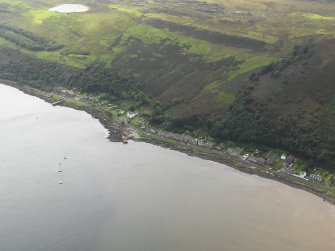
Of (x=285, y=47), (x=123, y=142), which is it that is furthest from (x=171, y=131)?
(x=285, y=47)

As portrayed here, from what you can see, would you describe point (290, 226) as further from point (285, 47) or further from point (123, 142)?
point (285, 47)

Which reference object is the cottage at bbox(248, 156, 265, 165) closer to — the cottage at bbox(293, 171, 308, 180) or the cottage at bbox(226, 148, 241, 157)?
the cottage at bbox(226, 148, 241, 157)

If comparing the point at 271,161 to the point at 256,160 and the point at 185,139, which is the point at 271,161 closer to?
the point at 256,160

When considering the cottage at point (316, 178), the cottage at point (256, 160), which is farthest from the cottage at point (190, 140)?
the cottage at point (316, 178)

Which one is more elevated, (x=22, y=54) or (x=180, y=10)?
(x=180, y=10)

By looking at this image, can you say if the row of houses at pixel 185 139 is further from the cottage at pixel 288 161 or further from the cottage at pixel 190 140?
the cottage at pixel 288 161

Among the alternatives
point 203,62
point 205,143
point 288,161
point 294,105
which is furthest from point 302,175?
point 203,62

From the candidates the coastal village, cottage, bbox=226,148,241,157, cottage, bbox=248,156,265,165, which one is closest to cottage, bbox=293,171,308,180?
the coastal village
